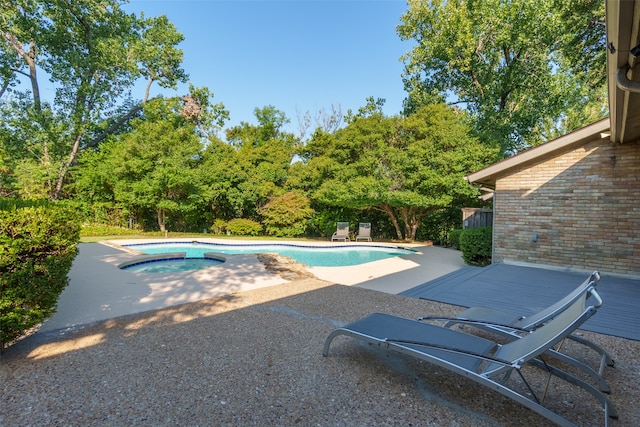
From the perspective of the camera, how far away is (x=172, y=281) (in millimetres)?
6430

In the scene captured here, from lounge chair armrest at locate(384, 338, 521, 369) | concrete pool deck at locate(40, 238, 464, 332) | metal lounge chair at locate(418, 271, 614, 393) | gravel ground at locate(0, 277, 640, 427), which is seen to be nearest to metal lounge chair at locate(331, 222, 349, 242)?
Answer: concrete pool deck at locate(40, 238, 464, 332)

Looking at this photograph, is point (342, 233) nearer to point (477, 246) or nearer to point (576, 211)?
point (477, 246)

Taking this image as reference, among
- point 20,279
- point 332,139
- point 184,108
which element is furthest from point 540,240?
point 184,108

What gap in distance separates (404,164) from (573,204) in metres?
7.64

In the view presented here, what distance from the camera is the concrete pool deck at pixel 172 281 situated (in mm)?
4664

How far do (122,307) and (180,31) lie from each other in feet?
76.1

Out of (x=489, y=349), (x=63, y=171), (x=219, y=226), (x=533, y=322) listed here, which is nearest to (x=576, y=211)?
(x=533, y=322)

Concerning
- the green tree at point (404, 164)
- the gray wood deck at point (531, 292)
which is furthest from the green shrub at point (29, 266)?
the green tree at point (404, 164)

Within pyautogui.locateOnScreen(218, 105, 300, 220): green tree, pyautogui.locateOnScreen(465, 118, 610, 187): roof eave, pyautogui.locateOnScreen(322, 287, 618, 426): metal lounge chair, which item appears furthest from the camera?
pyautogui.locateOnScreen(218, 105, 300, 220): green tree

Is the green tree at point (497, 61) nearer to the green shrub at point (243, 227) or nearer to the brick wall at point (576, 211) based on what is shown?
the brick wall at point (576, 211)

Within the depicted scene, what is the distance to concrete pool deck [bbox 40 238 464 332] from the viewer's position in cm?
466

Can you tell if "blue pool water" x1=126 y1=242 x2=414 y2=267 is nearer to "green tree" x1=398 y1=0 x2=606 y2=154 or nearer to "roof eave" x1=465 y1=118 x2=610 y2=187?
"roof eave" x1=465 y1=118 x2=610 y2=187

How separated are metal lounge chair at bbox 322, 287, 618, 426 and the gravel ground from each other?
0.28 m

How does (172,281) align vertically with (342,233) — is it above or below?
below
